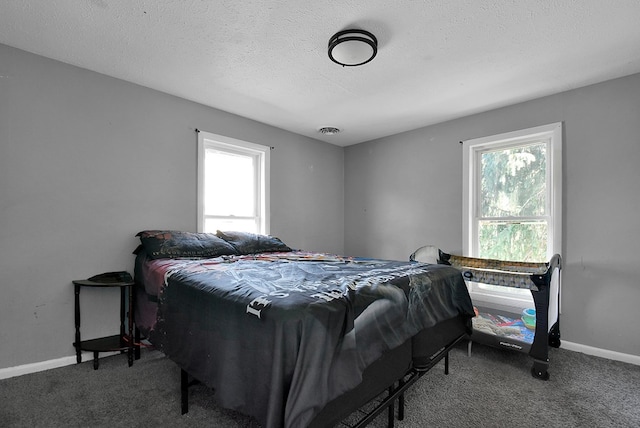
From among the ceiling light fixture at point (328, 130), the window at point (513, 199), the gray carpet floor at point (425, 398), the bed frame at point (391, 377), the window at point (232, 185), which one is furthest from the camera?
the ceiling light fixture at point (328, 130)

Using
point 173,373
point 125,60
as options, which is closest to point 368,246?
point 173,373

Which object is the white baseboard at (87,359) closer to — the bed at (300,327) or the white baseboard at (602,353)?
the white baseboard at (602,353)

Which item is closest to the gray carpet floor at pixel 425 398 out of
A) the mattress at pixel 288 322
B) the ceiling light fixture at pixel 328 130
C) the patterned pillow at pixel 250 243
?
the mattress at pixel 288 322

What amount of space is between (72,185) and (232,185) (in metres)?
1.54

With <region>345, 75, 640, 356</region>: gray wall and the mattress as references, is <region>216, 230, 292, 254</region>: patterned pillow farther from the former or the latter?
<region>345, 75, 640, 356</region>: gray wall

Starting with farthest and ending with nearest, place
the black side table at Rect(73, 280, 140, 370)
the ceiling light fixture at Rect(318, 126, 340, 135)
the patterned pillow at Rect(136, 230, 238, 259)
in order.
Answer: the ceiling light fixture at Rect(318, 126, 340, 135) < the patterned pillow at Rect(136, 230, 238, 259) < the black side table at Rect(73, 280, 140, 370)

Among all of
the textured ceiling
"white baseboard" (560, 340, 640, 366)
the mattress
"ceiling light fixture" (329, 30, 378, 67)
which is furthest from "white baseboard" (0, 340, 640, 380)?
"ceiling light fixture" (329, 30, 378, 67)

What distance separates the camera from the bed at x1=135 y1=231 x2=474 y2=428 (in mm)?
1104

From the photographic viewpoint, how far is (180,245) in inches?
102

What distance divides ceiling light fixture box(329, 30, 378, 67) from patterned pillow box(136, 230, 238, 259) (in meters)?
1.92

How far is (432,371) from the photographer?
237 centimetres

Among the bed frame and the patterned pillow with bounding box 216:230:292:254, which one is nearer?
the bed frame

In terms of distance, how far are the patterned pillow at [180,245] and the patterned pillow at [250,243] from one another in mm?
123

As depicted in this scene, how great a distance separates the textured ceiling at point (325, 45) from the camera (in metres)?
1.83
